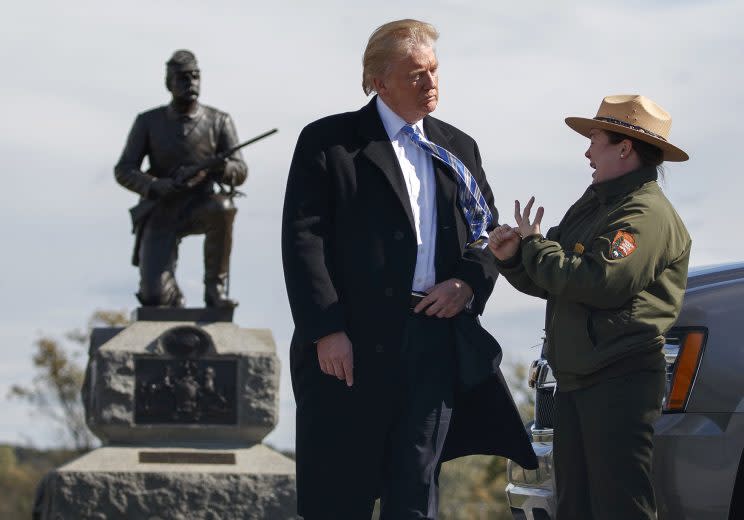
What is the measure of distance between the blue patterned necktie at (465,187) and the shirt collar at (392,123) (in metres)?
0.02

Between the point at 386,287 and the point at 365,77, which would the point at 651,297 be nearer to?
the point at 386,287

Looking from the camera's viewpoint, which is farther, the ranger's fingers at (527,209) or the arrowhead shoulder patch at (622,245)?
the ranger's fingers at (527,209)

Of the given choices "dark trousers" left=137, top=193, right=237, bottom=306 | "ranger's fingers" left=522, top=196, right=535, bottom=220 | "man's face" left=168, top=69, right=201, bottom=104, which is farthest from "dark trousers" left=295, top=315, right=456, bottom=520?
"man's face" left=168, top=69, right=201, bottom=104

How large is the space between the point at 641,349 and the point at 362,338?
2.84 ft

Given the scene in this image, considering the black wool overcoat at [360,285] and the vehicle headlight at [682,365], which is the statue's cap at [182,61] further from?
the vehicle headlight at [682,365]

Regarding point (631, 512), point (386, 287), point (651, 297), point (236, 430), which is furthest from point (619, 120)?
point (236, 430)

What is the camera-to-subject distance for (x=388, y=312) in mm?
4594

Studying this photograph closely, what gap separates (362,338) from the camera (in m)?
4.62

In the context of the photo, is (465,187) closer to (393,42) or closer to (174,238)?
(393,42)

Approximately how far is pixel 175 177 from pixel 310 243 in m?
7.14

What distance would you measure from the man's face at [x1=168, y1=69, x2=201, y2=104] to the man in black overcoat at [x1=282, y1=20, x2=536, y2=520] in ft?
23.2

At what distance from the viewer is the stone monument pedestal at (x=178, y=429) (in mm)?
10836

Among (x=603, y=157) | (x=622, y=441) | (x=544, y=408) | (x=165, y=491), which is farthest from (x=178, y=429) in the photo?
(x=622, y=441)

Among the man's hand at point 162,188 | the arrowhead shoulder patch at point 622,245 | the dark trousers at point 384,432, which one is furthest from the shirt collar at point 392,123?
the man's hand at point 162,188
